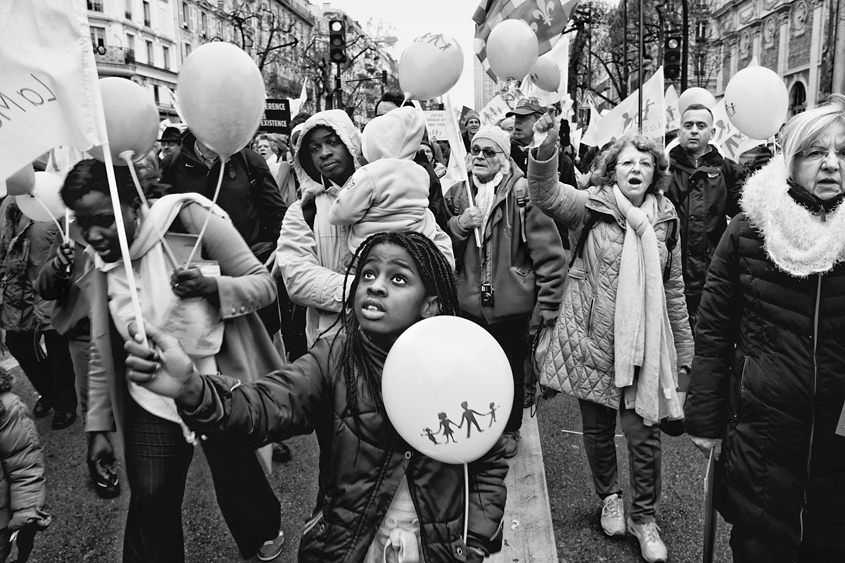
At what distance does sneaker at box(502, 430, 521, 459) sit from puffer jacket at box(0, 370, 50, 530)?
2.58 metres

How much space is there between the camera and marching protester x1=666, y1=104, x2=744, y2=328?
5.30 m

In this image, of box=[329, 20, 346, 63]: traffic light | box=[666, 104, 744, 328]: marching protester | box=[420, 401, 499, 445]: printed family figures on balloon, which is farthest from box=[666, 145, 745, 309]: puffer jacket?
box=[329, 20, 346, 63]: traffic light

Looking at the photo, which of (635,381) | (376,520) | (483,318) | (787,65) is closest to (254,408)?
(376,520)

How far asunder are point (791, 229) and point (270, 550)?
258 centimetres

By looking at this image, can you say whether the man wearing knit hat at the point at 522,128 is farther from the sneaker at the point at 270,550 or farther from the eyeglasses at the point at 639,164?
the sneaker at the point at 270,550

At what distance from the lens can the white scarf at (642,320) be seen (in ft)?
11.3

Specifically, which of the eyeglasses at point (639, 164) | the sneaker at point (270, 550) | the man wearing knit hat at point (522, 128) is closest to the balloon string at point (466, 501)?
the sneaker at point (270, 550)

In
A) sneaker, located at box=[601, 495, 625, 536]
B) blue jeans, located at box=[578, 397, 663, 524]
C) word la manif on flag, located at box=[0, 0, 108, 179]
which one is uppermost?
word la manif on flag, located at box=[0, 0, 108, 179]

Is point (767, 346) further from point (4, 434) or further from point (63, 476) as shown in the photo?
point (63, 476)

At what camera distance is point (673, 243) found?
12.2ft

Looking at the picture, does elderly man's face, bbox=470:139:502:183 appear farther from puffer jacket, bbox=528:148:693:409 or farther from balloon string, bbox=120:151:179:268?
balloon string, bbox=120:151:179:268

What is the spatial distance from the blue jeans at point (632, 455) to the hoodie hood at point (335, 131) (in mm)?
1729

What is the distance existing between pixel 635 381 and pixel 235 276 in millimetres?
1980

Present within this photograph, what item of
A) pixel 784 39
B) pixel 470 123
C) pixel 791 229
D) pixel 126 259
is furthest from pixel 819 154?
pixel 784 39
